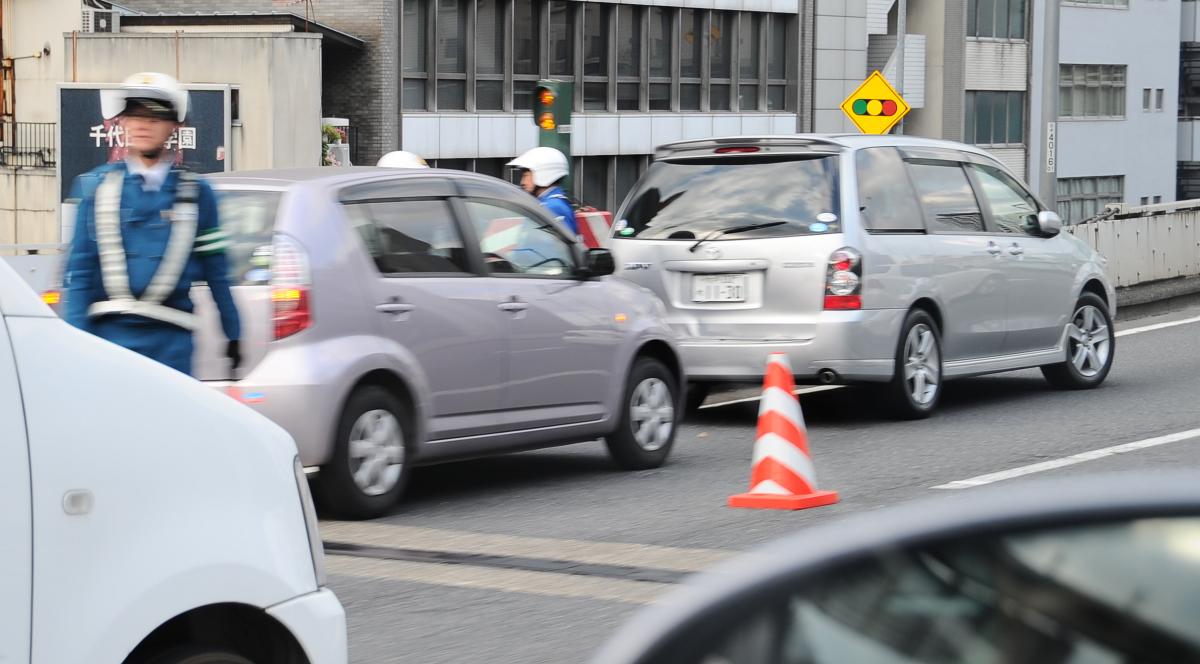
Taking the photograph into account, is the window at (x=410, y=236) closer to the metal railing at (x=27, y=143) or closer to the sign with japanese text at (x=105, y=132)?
the sign with japanese text at (x=105, y=132)

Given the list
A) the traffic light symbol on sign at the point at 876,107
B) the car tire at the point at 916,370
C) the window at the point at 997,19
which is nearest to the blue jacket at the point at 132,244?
the car tire at the point at 916,370

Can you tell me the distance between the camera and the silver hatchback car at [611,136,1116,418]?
11.4 metres

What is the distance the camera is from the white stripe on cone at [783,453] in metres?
8.68

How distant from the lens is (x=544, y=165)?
12336 mm

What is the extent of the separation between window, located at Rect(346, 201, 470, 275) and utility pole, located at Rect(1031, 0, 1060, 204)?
16.5m

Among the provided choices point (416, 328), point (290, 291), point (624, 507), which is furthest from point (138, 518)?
point (624, 507)

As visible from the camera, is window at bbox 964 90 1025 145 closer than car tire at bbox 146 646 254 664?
No

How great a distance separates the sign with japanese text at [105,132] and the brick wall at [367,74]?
26.3 ft

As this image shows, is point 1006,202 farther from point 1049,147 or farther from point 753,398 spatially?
point 1049,147

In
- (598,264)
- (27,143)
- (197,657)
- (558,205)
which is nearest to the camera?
(197,657)

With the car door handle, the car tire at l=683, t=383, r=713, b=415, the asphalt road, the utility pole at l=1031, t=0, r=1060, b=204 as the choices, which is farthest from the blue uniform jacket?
the utility pole at l=1031, t=0, r=1060, b=204

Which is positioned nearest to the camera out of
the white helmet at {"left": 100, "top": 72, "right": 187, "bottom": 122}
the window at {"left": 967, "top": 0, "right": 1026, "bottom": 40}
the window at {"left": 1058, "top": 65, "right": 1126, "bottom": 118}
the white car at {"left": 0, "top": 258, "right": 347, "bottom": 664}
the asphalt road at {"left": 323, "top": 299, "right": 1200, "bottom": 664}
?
the white car at {"left": 0, "top": 258, "right": 347, "bottom": 664}

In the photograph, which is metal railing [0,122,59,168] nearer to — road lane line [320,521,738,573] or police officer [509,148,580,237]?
police officer [509,148,580,237]

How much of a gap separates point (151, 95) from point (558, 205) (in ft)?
20.2
